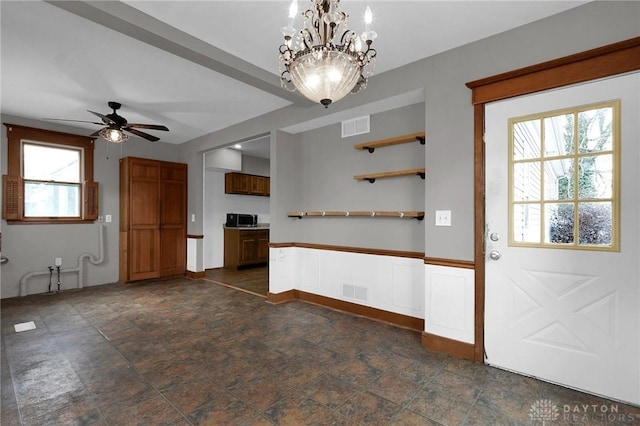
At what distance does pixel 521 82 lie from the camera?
7.52 feet

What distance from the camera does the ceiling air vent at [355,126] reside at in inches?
142

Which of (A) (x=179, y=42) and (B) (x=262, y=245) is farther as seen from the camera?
(B) (x=262, y=245)

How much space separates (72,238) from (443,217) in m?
5.70

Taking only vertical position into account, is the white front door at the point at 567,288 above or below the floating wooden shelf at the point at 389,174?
below

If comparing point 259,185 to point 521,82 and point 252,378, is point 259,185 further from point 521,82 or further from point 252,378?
point 521,82

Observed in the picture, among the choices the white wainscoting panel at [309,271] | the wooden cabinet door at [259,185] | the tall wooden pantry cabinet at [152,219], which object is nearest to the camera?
the white wainscoting panel at [309,271]

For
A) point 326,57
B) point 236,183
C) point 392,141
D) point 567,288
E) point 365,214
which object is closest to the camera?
point 326,57

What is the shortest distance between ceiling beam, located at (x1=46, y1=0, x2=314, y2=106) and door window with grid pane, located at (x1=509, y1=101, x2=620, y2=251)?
2401 mm

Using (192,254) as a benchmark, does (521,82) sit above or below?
above

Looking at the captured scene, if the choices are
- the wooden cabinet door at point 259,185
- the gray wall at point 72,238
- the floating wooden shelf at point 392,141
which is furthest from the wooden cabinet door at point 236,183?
the floating wooden shelf at point 392,141

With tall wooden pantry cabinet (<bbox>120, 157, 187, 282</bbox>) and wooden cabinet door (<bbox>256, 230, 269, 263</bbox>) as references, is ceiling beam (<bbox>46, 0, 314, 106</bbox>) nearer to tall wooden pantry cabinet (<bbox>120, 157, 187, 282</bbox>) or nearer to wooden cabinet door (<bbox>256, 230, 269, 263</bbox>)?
tall wooden pantry cabinet (<bbox>120, 157, 187, 282</bbox>)

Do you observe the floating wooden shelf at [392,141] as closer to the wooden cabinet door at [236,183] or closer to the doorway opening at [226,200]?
the doorway opening at [226,200]

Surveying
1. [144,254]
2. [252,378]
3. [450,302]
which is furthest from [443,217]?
[144,254]

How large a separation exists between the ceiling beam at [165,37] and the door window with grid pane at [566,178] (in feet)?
7.88
